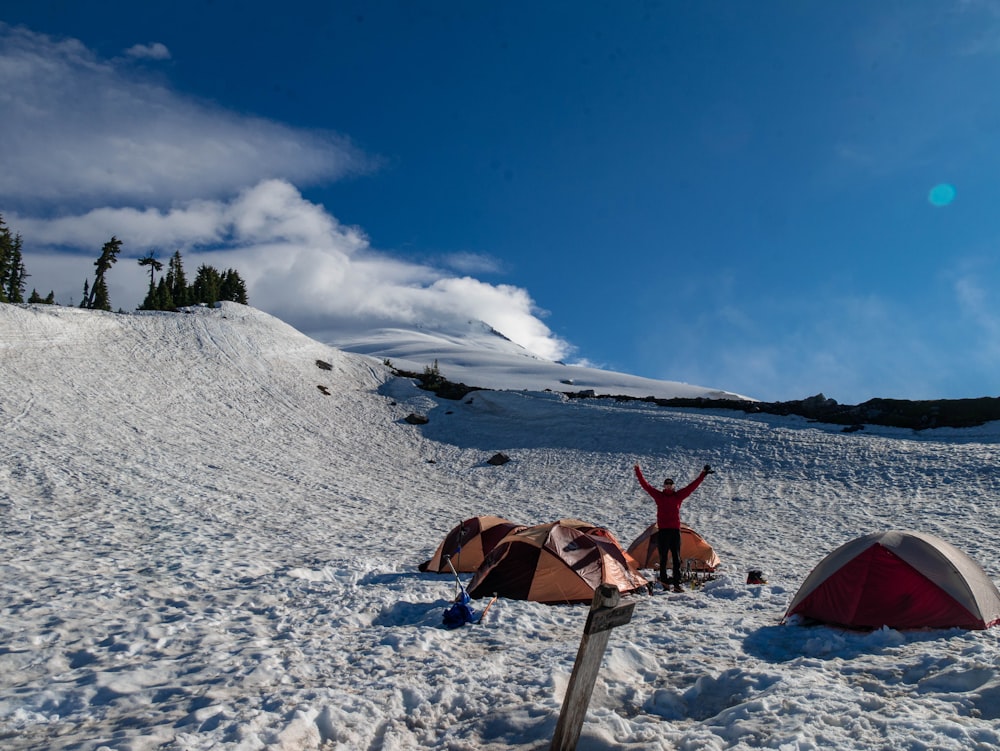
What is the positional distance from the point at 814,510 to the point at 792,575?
9099mm

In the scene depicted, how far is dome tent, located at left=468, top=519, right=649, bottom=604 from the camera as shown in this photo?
1130 centimetres

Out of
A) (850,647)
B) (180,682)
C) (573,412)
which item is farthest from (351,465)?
(850,647)

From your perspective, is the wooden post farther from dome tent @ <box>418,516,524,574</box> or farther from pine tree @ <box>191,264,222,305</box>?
pine tree @ <box>191,264,222,305</box>

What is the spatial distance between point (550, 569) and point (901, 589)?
5573mm

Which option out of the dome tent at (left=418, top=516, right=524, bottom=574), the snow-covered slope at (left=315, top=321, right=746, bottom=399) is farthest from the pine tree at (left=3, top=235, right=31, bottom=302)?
the dome tent at (left=418, top=516, right=524, bottom=574)

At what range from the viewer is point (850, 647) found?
8156 mm

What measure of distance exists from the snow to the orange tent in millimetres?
908

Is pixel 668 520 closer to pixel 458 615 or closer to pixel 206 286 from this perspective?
pixel 458 615

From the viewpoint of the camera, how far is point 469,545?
14.1 metres

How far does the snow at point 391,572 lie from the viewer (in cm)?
601

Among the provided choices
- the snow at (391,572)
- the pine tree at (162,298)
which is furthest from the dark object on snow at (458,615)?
the pine tree at (162,298)

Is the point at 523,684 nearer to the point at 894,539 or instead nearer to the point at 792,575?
the point at 894,539

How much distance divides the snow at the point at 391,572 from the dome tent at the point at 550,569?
22.3 inches

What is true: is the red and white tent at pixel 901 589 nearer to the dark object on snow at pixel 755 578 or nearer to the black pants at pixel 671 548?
the black pants at pixel 671 548
